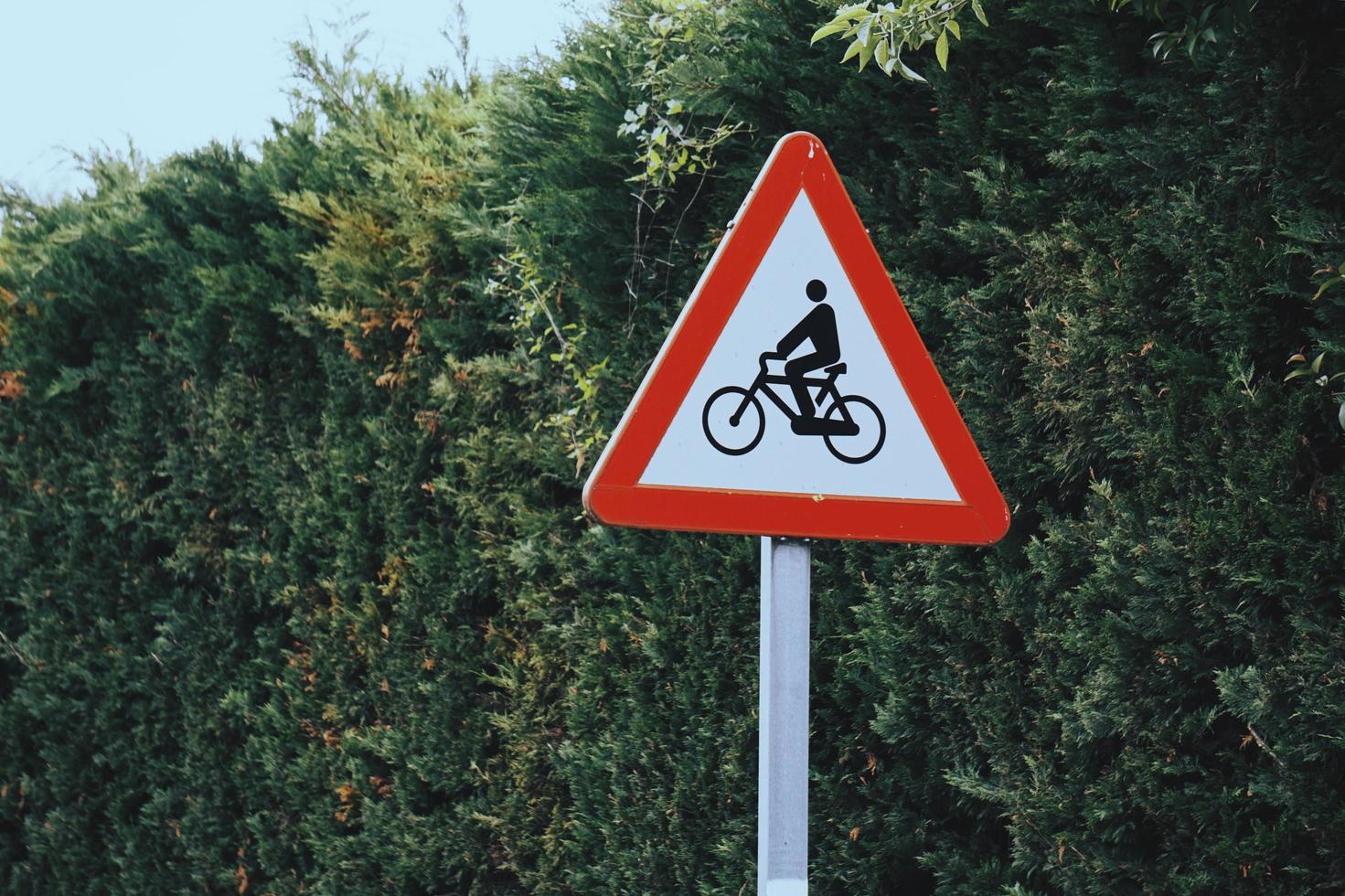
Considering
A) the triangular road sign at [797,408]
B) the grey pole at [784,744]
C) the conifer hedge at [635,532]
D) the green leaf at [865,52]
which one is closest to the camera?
the grey pole at [784,744]

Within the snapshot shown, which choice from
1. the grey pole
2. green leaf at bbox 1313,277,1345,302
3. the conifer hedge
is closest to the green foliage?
the conifer hedge

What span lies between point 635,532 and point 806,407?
2.01 metres

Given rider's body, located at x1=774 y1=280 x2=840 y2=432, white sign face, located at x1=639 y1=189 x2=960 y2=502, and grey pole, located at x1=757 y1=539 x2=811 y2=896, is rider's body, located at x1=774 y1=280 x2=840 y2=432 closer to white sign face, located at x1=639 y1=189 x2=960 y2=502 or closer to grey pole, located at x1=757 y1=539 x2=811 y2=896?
white sign face, located at x1=639 y1=189 x2=960 y2=502

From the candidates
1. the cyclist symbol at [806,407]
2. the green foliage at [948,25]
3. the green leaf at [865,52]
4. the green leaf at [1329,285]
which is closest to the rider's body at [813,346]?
the cyclist symbol at [806,407]

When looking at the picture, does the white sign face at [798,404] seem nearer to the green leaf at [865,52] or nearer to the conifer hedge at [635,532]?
the green leaf at [865,52]

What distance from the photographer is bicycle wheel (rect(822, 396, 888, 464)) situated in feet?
7.98

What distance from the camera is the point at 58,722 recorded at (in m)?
7.35

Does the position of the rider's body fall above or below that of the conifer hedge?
above

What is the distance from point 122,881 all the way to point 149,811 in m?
0.43

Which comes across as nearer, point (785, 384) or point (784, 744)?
point (784, 744)

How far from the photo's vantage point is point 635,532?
4.38 metres

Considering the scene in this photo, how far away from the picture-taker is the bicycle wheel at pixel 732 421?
2.40 meters

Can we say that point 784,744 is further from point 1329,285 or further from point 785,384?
point 1329,285

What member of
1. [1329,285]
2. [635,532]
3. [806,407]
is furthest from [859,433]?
[635,532]
